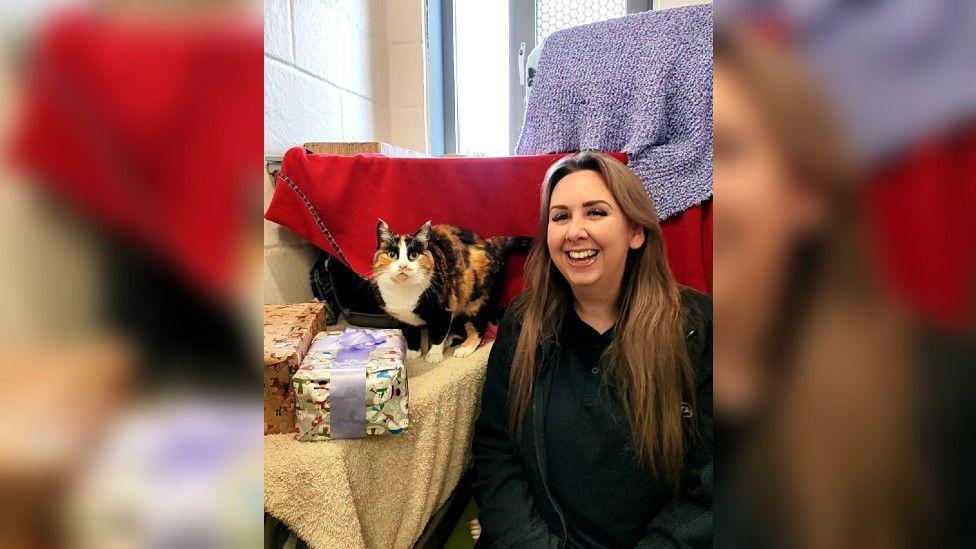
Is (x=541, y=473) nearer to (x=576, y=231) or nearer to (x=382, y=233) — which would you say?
(x=576, y=231)

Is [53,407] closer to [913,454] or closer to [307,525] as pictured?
[913,454]

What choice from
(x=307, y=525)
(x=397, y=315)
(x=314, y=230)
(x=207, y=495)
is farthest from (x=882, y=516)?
(x=314, y=230)

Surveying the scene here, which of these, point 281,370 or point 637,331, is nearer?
point 281,370

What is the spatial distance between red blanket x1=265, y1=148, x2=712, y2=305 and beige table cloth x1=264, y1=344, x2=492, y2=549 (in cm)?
31

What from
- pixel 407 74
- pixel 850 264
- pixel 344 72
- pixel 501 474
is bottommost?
pixel 501 474

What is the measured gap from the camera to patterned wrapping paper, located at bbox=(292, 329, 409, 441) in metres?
0.78

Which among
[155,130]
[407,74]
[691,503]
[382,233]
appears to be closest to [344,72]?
[407,74]

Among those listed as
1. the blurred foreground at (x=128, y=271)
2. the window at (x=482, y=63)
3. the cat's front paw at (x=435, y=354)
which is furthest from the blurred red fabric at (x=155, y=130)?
the window at (x=482, y=63)

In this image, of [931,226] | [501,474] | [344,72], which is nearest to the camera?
[931,226]

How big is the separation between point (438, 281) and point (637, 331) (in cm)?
41

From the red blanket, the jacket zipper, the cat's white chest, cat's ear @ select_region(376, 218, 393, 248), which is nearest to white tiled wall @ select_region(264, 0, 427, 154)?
the red blanket

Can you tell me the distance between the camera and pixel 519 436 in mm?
996

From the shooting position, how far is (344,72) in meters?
1.70

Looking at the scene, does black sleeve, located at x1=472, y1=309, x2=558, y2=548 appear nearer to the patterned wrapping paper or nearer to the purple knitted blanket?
the patterned wrapping paper
